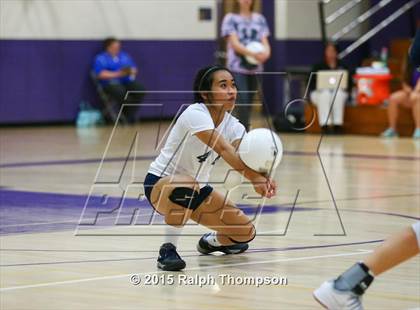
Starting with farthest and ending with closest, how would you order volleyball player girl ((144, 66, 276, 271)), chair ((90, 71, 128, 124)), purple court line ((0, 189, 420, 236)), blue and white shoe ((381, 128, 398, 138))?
chair ((90, 71, 128, 124)), blue and white shoe ((381, 128, 398, 138)), purple court line ((0, 189, 420, 236)), volleyball player girl ((144, 66, 276, 271))

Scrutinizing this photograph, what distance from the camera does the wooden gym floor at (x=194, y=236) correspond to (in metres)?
5.62

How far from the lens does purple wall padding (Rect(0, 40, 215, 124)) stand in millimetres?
19444

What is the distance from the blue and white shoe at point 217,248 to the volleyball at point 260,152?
66 centimetres

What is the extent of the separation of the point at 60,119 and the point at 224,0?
482 centimetres

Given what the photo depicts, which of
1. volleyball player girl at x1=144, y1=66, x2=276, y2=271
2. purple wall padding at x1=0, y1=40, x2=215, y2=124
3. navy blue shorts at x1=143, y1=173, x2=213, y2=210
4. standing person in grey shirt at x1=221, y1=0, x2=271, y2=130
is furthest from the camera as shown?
purple wall padding at x1=0, y1=40, x2=215, y2=124

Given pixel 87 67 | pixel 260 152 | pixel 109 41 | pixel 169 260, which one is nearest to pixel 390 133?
pixel 109 41

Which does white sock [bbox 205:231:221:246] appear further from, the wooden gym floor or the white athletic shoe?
the white athletic shoe

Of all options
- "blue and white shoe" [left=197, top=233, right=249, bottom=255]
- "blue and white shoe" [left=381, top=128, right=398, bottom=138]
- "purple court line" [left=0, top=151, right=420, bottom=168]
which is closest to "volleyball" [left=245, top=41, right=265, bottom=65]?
"purple court line" [left=0, top=151, right=420, bottom=168]

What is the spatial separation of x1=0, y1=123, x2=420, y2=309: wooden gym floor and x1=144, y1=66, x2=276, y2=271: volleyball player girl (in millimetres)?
218

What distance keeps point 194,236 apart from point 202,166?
3.78 feet

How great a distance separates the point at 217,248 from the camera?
688 cm

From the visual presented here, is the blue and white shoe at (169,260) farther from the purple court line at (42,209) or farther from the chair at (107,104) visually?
the chair at (107,104)

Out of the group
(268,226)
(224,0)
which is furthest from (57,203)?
(224,0)

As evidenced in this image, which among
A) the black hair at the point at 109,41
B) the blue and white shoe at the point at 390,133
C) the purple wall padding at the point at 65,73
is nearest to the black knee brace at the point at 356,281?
the blue and white shoe at the point at 390,133
